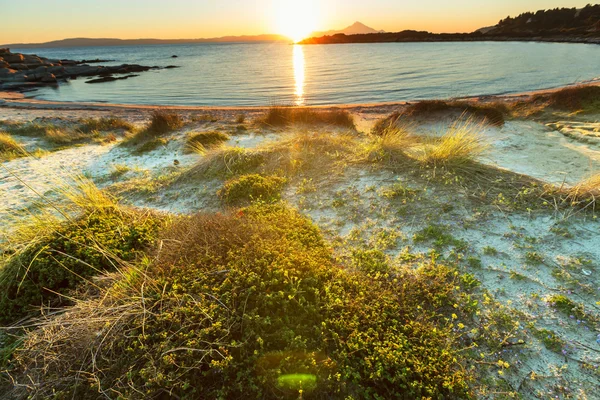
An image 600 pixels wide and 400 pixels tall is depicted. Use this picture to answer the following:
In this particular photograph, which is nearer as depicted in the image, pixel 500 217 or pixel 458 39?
pixel 500 217

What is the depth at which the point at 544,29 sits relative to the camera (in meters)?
88.4

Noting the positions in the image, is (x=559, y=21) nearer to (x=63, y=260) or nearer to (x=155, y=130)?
(x=155, y=130)

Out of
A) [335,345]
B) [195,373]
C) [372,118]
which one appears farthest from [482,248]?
[372,118]

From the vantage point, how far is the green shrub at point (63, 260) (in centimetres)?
373

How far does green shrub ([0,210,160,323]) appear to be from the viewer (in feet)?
12.2

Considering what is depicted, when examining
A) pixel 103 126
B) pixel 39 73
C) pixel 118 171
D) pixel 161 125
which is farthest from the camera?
pixel 39 73

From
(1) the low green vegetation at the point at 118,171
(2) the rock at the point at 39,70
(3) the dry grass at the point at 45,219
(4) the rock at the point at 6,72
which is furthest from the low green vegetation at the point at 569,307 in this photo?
(2) the rock at the point at 39,70

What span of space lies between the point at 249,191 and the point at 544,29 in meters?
124

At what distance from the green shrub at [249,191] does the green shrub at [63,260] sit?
207 cm

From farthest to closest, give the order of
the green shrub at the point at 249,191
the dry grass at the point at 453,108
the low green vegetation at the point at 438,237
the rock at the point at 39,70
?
the rock at the point at 39,70 < the dry grass at the point at 453,108 < the green shrub at the point at 249,191 < the low green vegetation at the point at 438,237

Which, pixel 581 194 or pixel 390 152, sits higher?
pixel 390 152

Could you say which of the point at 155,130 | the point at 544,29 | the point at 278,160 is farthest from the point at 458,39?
the point at 278,160

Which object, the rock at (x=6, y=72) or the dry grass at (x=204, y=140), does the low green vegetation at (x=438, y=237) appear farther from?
the rock at (x=6, y=72)

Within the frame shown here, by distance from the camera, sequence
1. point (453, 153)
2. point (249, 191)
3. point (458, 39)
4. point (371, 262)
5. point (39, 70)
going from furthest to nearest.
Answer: point (458, 39)
point (39, 70)
point (453, 153)
point (249, 191)
point (371, 262)
